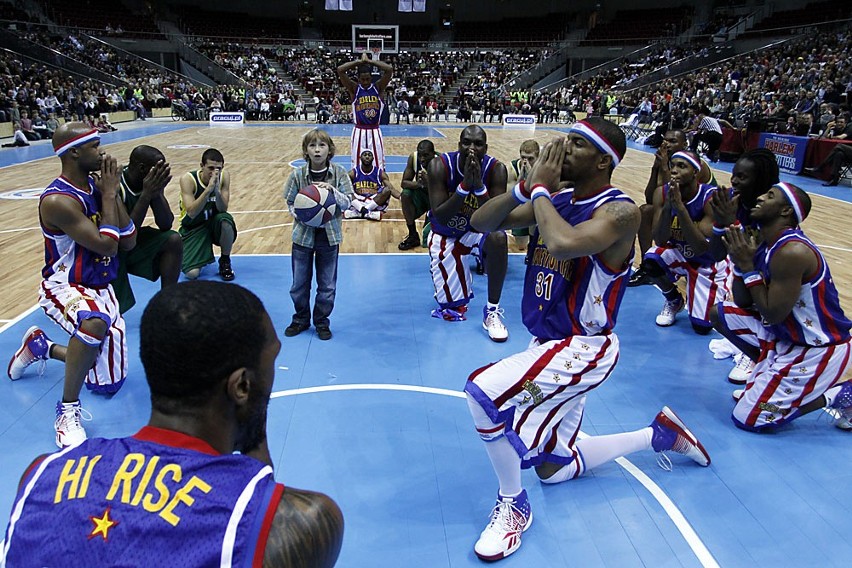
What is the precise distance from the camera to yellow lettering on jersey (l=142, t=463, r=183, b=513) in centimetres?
125

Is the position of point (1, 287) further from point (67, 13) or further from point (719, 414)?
point (67, 13)

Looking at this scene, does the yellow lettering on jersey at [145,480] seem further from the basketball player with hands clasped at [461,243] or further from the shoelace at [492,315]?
→ the shoelace at [492,315]

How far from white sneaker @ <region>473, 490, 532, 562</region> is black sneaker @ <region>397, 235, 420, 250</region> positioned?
551 centimetres

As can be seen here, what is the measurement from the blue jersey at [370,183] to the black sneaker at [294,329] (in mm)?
5054

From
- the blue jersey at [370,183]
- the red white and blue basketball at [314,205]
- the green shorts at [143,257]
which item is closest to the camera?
the green shorts at [143,257]

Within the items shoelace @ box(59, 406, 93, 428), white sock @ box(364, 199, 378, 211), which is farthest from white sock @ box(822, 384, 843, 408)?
white sock @ box(364, 199, 378, 211)

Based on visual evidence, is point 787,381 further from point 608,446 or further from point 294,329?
point 294,329

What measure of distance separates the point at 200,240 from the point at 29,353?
2692 mm

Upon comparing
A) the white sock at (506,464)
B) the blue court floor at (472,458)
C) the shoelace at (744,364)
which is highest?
the white sock at (506,464)

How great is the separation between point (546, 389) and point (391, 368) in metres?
2.10

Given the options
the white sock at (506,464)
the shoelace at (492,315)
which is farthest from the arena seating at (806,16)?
the white sock at (506,464)

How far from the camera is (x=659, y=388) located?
4.76 metres

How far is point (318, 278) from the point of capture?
5570 millimetres

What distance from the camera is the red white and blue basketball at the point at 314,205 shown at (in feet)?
16.9
